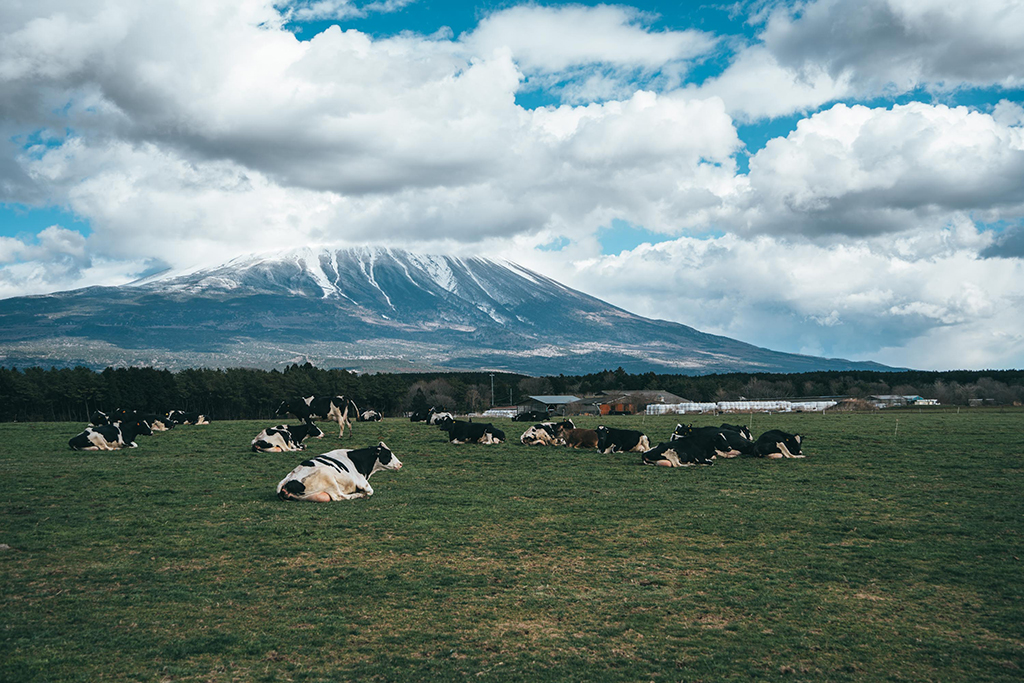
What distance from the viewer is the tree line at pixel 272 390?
5553 cm

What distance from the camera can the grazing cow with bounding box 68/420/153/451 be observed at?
68.1 feet

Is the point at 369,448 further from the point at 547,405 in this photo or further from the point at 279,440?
the point at 547,405

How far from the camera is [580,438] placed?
2459cm

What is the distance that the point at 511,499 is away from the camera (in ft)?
43.1

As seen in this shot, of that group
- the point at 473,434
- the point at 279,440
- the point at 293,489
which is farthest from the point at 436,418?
the point at 293,489

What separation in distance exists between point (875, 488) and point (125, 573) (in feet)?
43.3

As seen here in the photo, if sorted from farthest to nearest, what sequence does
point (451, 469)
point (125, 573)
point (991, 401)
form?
1. point (991, 401)
2. point (451, 469)
3. point (125, 573)

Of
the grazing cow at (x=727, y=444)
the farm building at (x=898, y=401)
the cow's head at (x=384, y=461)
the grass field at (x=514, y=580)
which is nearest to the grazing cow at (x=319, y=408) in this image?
the cow's head at (x=384, y=461)

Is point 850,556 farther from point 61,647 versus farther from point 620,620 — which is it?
point 61,647

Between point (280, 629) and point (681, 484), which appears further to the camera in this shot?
point (681, 484)

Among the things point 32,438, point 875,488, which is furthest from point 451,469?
point 32,438

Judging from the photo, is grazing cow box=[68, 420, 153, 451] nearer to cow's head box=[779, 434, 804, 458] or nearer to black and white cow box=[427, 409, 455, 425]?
black and white cow box=[427, 409, 455, 425]

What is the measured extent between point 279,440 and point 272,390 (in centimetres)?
4986

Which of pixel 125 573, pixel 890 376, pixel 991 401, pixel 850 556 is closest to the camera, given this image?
pixel 125 573
